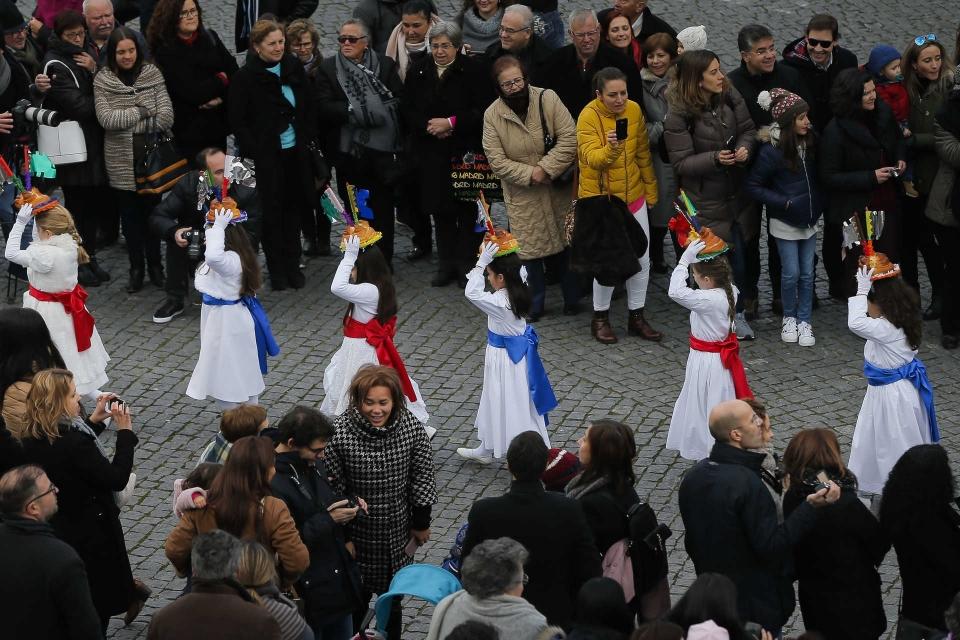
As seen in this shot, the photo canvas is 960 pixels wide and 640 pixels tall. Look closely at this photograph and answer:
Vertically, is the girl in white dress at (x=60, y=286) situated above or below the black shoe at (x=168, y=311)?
above

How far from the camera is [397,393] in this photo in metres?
8.18

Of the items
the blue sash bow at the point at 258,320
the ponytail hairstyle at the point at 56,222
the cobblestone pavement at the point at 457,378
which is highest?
the ponytail hairstyle at the point at 56,222

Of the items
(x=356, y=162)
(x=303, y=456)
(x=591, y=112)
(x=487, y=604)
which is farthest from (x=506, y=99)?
(x=487, y=604)

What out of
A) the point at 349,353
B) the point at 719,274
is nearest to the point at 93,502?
the point at 349,353

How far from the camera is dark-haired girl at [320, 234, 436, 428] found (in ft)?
33.7

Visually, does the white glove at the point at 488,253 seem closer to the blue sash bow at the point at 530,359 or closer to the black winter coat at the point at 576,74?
the blue sash bow at the point at 530,359

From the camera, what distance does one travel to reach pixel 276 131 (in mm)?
13008

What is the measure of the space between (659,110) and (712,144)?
30.2 inches

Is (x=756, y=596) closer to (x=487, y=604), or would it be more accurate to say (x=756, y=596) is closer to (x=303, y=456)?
(x=487, y=604)

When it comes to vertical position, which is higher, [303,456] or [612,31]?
[612,31]

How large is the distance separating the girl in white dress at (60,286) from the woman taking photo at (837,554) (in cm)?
553

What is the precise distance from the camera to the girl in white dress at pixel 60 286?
10.7m

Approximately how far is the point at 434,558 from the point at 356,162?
496cm

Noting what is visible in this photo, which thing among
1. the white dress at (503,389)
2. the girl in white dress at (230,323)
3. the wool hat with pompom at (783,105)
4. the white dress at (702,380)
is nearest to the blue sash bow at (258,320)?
the girl in white dress at (230,323)
